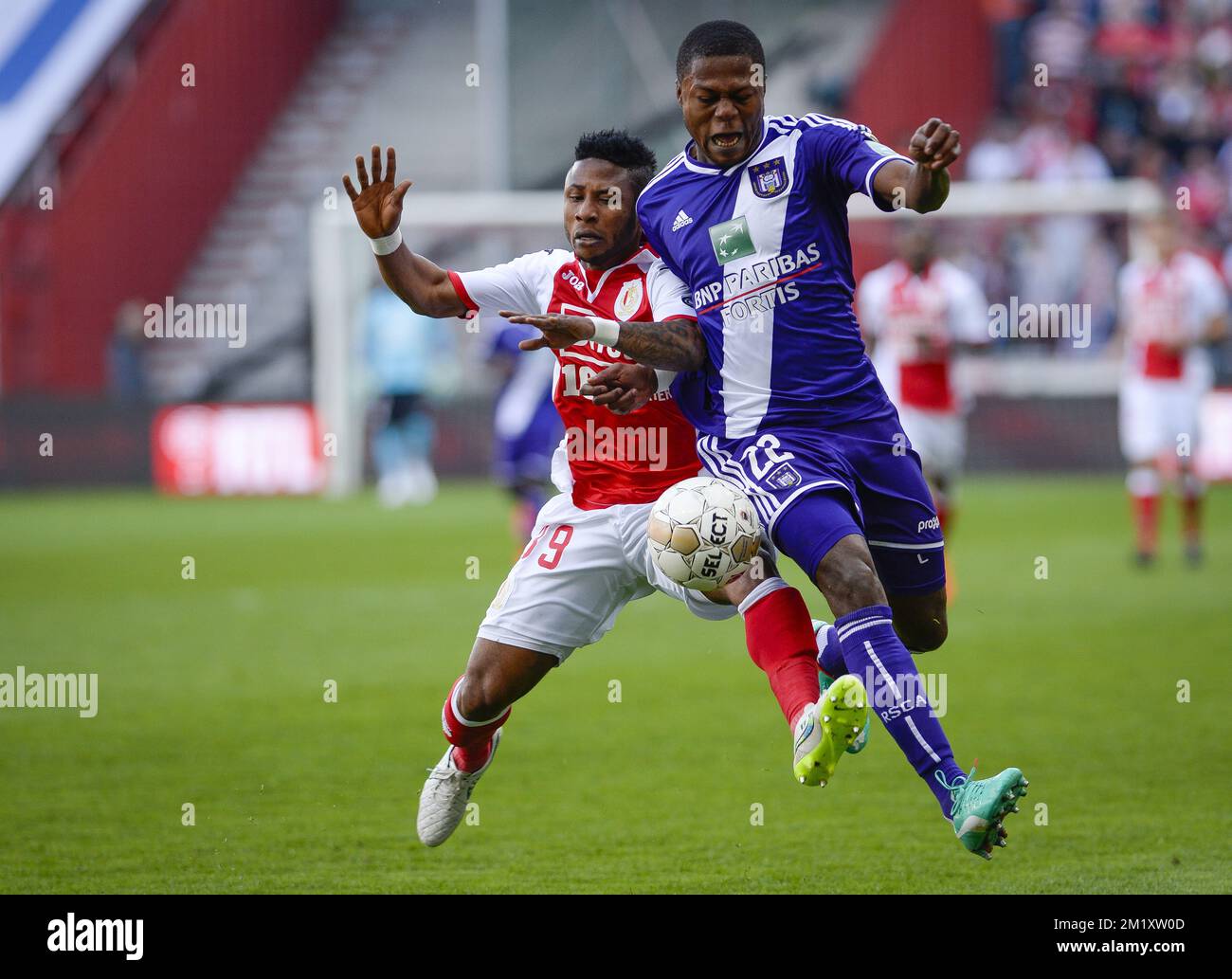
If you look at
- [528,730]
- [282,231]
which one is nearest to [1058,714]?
[528,730]

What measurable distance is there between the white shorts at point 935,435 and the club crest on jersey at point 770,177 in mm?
6878

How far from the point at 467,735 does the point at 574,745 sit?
186 cm

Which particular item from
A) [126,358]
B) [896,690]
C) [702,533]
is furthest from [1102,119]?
[896,690]

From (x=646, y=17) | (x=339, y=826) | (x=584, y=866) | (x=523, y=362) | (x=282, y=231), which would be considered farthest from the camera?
(x=282, y=231)

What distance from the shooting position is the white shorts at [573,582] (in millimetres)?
5320

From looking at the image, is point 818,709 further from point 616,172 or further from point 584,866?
point 616,172

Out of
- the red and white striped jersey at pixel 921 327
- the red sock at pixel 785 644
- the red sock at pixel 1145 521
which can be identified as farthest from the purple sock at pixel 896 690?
the red sock at pixel 1145 521

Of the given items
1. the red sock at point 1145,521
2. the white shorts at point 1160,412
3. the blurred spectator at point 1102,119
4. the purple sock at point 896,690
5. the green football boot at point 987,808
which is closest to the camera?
the green football boot at point 987,808

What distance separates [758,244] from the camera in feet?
16.7

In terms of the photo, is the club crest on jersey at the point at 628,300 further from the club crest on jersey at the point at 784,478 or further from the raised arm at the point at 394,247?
the club crest on jersey at the point at 784,478

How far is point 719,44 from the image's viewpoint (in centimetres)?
496

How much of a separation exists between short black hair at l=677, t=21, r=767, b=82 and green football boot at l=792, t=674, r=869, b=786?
5.89 feet

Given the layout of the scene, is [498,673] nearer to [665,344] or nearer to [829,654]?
[829,654]
